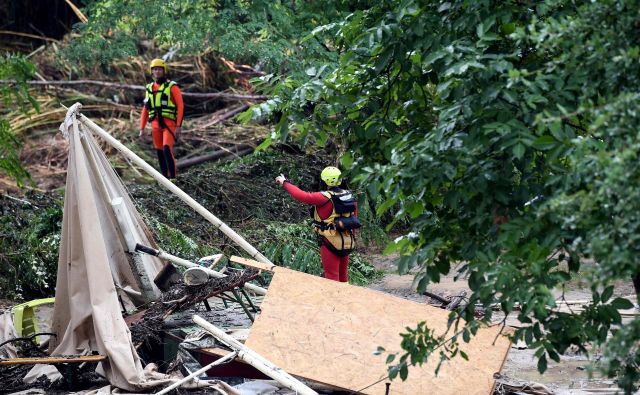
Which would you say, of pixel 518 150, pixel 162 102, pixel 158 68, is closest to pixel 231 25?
pixel 158 68

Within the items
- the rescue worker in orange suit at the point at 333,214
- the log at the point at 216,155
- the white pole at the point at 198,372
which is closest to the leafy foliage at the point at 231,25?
the log at the point at 216,155

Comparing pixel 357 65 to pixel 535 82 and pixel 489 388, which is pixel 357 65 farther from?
pixel 489 388

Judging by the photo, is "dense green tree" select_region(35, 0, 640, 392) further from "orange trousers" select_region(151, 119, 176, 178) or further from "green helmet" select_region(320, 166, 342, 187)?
"orange trousers" select_region(151, 119, 176, 178)

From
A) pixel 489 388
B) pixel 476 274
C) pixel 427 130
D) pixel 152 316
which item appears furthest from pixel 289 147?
pixel 476 274

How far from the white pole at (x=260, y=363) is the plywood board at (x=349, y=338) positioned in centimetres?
10

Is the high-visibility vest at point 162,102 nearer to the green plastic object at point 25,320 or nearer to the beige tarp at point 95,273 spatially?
the beige tarp at point 95,273

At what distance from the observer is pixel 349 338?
793 cm

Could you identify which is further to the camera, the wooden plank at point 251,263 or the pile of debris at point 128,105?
the pile of debris at point 128,105

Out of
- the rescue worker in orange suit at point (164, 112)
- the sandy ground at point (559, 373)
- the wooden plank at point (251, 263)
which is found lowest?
the sandy ground at point (559, 373)

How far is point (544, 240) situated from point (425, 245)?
80 cm

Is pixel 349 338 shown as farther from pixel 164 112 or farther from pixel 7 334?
pixel 164 112

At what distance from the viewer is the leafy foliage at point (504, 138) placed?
14.2ft

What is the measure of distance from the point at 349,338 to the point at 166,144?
254 inches

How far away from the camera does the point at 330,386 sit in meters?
7.60
